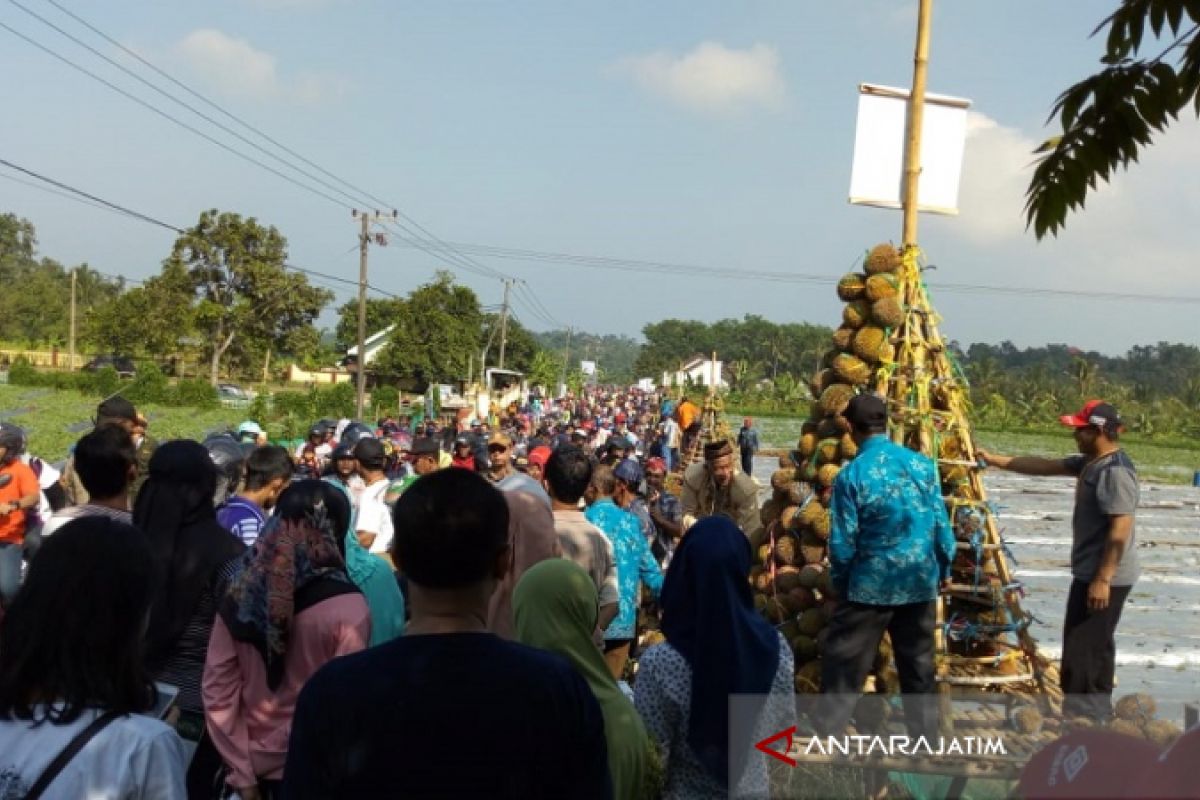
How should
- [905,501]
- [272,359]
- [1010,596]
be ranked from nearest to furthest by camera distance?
1. [905,501]
2. [1010,596]
3. [272,359]

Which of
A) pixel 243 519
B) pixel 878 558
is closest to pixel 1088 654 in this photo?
pixel 878 558

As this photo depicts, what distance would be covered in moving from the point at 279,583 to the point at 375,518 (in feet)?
11.4

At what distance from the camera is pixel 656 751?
3.56 m

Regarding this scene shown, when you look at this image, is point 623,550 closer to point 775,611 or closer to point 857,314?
point 775,611

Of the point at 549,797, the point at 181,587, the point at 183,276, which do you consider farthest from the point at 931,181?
the point at 183,276

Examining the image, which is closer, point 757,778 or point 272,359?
point 757,778

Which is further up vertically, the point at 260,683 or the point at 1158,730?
the point at 260,683

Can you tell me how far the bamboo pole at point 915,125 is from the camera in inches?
261

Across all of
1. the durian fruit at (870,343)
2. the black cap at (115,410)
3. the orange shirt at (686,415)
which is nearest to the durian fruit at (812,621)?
the durian fruit at (870,343)

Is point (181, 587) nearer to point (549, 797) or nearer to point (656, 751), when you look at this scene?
point (656, 751)

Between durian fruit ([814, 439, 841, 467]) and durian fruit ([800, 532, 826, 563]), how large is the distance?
1.39 feet

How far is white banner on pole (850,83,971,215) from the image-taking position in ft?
21.9

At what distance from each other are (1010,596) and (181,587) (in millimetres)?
4595

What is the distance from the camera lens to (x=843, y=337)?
6.62 m
